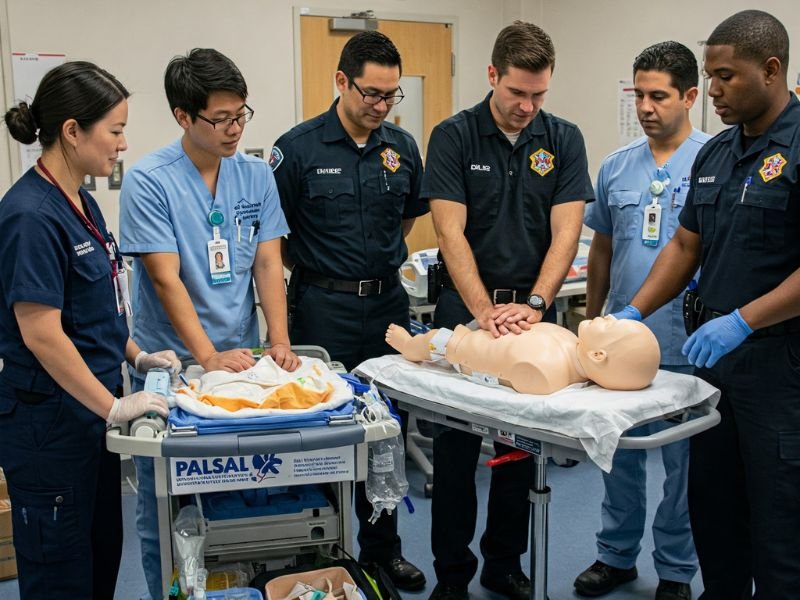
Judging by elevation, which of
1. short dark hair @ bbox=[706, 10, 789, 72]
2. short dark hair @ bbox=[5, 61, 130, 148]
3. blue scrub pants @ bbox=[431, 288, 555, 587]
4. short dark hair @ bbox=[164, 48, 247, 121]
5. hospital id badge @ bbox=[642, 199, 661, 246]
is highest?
short dark hair @ bbox=[706, 10, 789, 72]

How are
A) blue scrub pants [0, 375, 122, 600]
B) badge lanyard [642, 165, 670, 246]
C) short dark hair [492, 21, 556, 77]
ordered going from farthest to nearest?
1. badge lanyard [642, 165, 670, 246]
2. short dark hair [492, 21, 556, 77]
3. blue scrub pants [0, 375, 122, 600]

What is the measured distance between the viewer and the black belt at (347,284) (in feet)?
8.73

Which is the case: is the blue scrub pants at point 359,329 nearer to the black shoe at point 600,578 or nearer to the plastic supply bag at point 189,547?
the black shoe at point 600,578

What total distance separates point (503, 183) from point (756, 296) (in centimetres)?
82

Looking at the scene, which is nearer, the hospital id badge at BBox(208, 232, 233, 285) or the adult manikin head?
the adult manikin head

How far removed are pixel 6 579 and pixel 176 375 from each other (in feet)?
4.43

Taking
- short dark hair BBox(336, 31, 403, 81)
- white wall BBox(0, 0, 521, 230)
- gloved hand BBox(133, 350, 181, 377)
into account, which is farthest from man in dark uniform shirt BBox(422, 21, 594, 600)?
white wall BBox(0, 0, 521, 230)

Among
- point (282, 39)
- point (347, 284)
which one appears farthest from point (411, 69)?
point (347, 284)

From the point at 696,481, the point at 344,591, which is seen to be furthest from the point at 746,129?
the point at 344,591

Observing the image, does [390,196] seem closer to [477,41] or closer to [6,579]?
[6,579]

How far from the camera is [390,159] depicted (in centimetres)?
272

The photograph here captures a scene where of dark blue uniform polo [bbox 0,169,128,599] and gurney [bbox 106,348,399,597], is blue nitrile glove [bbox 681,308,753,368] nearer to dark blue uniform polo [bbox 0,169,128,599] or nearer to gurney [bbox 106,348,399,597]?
gurney [bbox 106,348,399,597]

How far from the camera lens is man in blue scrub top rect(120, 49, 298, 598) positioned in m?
2.14

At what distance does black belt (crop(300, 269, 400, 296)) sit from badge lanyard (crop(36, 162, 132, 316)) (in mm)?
715
